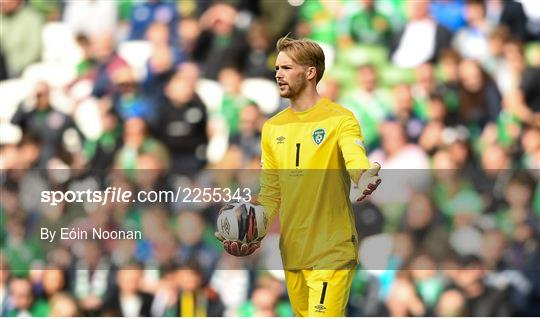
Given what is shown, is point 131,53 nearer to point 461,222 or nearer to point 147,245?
point 147,245

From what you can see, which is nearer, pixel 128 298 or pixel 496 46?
pixel 128 298

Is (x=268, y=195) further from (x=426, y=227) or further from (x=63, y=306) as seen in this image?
(x=63, y=306)

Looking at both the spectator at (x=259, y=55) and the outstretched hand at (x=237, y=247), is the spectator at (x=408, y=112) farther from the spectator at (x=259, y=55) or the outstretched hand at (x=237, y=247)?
the outstretched hand at (x=237, y=247)

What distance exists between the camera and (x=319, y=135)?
582 centimetres

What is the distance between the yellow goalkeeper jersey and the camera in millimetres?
5730

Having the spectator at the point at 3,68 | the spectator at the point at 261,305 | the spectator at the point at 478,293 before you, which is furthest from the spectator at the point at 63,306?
the spectator at the point at 478,293

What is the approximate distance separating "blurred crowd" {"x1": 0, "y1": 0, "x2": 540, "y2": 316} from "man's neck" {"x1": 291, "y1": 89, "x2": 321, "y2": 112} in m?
2.66

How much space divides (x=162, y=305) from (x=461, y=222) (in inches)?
108

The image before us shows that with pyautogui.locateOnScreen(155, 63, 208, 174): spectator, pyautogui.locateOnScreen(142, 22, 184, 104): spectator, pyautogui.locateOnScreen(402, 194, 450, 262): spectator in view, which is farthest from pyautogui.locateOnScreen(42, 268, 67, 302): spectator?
pyautogui.locateOnScreen(402, 194, 450, 262): spectator

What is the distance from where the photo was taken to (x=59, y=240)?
29.0ft

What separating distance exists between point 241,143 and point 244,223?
2932mm

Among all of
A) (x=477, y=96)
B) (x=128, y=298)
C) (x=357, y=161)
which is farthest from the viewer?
(x=477, y=96)

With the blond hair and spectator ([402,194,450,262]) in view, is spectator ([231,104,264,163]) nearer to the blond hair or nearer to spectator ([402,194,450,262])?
spectator ([402,194,450,262])

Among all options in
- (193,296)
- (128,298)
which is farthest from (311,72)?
(128,298)
